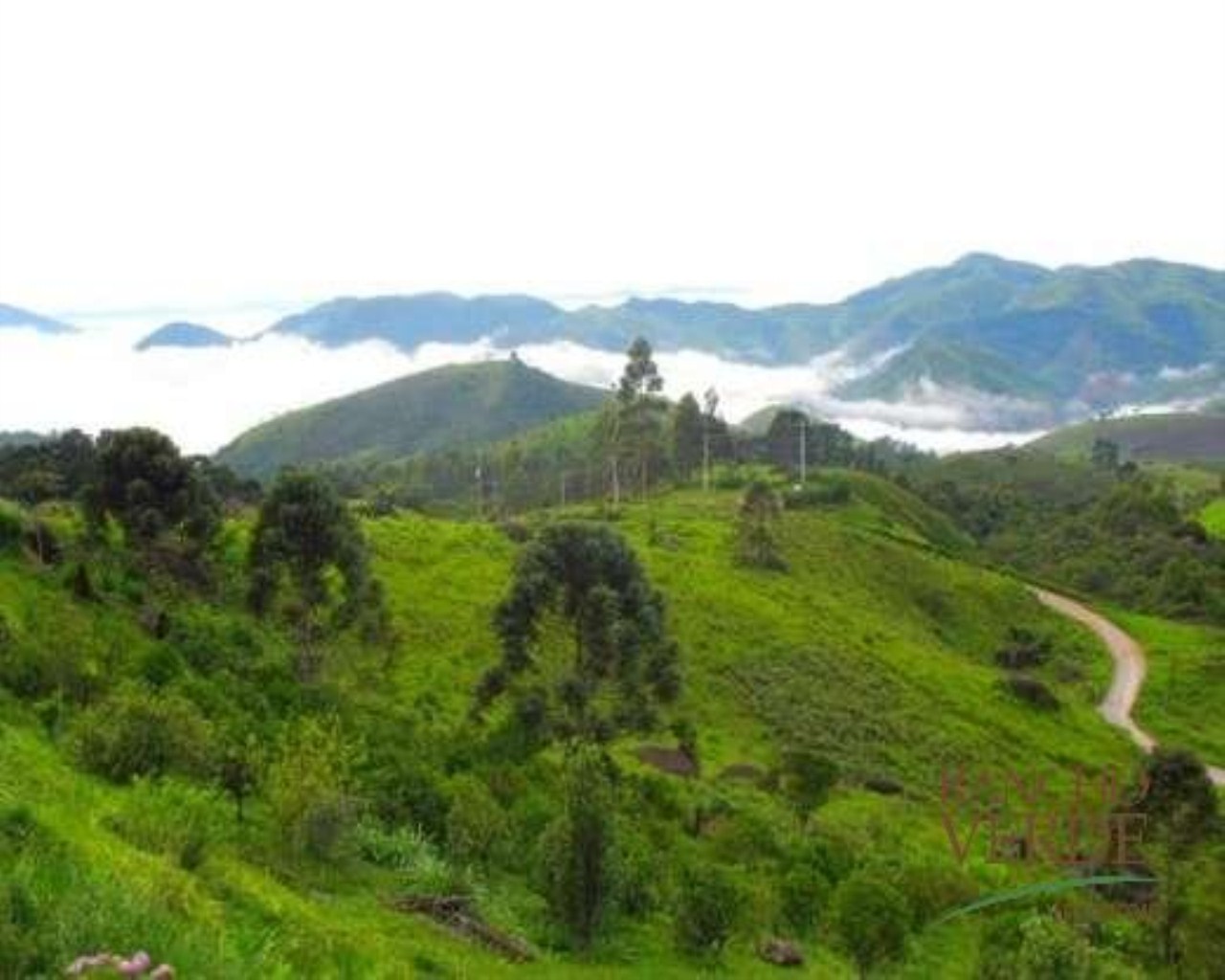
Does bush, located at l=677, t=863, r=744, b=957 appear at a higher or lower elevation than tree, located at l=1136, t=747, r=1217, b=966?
higher

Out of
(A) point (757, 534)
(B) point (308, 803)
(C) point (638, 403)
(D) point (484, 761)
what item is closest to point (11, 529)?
(D) point (484, 761)

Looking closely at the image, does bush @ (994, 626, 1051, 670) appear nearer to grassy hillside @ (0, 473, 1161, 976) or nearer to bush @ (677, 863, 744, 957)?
grassy hillside @ (0, 473, 1161, 976)

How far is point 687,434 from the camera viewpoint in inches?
7190

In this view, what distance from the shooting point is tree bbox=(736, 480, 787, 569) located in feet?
382

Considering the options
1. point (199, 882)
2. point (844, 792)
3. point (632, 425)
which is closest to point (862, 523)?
point (632, 425)

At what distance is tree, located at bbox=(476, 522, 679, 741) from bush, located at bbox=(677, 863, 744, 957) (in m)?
17.8

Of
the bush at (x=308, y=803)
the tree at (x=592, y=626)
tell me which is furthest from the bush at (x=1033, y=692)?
the bush at (x=308, y=803)

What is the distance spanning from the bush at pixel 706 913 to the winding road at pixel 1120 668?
2288 inches

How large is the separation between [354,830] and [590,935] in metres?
6.00

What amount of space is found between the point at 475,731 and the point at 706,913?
79.8 ft

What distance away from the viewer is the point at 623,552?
157 ft

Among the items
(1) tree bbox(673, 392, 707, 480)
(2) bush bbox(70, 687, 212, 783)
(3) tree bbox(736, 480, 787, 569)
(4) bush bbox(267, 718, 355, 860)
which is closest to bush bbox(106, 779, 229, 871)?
(2) bush bbox(70, 687, 212, 783)

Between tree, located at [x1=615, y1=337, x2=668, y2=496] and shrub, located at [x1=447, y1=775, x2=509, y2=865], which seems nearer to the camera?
shrub, located at [x1=447, y1=775, x2=509, y2=865]

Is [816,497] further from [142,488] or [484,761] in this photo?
[484,761]
